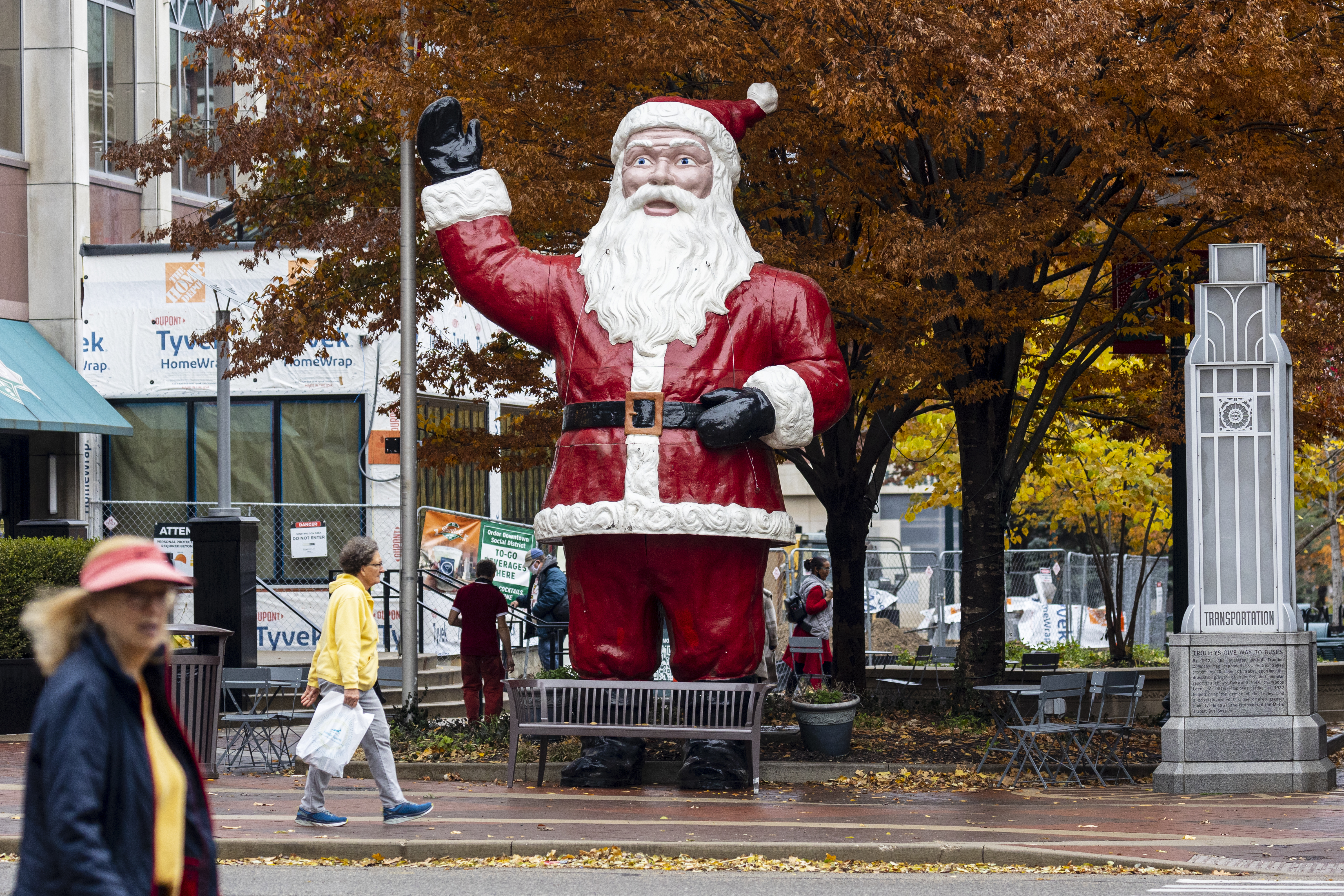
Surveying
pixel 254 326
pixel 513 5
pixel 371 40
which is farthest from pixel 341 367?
pixel 513 5

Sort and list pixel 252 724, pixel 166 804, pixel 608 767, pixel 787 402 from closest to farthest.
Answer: pixel 166 804, pixel 787 402, pixel 608 767, pixel 252 724

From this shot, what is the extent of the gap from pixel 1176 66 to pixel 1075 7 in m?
0.77

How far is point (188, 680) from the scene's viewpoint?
444 inches

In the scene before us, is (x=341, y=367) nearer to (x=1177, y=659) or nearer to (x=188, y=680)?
(x=188, y=680)

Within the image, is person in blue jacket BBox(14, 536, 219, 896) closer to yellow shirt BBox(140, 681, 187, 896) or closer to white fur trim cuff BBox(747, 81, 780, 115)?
yellow shirt BBox(140, 681, 187, 896)

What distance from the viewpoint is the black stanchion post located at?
16906mm

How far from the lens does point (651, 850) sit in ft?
27.9

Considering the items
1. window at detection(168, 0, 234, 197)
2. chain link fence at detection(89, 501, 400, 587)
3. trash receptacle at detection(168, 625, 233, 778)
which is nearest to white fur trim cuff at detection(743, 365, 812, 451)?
trash receptacle at detection(168, 625, 233, 778)

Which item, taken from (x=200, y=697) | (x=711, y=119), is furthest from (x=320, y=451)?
(x=711, y=119)

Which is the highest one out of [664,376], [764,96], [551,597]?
[764,96]

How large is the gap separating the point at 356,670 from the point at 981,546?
6.63 m

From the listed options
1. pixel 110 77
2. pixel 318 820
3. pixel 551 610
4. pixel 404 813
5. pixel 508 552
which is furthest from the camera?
pixel 110 77

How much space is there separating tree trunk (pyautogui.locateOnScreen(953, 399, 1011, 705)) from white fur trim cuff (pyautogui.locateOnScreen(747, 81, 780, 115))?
3638mm

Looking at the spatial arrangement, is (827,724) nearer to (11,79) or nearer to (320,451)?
(320,451)
